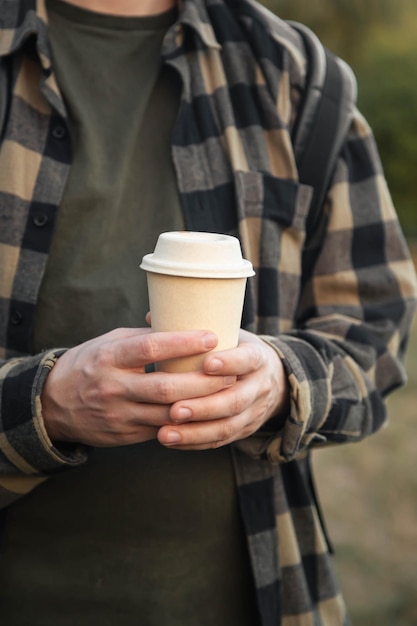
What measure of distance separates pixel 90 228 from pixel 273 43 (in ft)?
2.17

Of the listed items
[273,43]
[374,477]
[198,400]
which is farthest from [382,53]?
[198,400]

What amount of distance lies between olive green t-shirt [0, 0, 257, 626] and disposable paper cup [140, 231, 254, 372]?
1.21ft

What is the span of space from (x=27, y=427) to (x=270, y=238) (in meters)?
0.72

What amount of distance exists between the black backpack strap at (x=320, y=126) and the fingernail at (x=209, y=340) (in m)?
0.65

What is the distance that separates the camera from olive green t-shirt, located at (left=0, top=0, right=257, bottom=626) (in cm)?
181

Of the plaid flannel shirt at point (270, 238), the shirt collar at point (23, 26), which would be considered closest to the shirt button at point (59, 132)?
the plaid flannel shirt at point (270, 238)

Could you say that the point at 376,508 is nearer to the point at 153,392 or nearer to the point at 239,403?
the point at 239,403

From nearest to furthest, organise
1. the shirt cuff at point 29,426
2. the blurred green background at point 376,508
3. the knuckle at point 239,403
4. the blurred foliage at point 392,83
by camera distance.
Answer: the knuckle at point 239,403 → the shirt cuff at point 29,426 → the blurred green background at point 376,508 → the blurred foliage at point 392,83

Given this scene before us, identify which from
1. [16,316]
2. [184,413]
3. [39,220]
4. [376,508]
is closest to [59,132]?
[39,220]

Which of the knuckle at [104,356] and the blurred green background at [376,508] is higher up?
the knuckle at [104,356]

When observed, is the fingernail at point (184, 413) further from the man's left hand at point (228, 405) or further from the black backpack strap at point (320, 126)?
the black backpack strap at point (320, 126)

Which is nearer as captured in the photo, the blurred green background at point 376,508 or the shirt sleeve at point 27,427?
the shirt sleeve at point 27,427

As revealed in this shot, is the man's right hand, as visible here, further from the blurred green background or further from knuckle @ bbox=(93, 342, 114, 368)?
the blurred green background

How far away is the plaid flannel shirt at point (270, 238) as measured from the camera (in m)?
1.79
